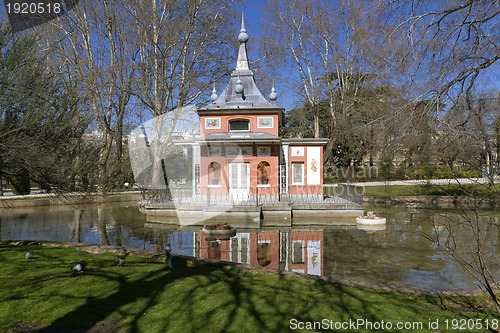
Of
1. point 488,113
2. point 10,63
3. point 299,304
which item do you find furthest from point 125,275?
point 488,113

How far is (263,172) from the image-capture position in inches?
798

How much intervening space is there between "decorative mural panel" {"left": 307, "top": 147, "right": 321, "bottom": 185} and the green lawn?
48.7ft

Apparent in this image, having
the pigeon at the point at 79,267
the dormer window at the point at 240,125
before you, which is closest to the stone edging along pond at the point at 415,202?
the dormer window at the point at 240,125

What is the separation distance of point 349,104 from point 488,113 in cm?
2435

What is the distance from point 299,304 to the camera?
16.7 feet

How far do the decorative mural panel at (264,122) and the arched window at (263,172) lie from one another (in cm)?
246

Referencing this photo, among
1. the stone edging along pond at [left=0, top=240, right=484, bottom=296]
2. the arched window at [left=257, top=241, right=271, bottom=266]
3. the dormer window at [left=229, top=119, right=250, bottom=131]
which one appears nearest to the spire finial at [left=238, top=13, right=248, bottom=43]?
the dormer window at [left=229, top=119, right=250, bottom=131]

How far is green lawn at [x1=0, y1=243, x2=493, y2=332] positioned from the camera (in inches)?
178

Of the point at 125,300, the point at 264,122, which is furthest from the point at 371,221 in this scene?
the point at 125,300

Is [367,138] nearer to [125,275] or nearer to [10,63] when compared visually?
[125,275]

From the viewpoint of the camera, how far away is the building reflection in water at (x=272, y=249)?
31.3 ft

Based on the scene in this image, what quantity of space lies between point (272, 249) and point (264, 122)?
11.1 metres

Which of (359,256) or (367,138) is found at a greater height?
(367,138)

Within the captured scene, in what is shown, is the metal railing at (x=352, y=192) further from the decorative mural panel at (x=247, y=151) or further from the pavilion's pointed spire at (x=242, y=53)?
the pavilion's pointed spire at (x=242, y=53)
